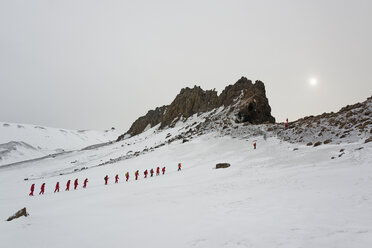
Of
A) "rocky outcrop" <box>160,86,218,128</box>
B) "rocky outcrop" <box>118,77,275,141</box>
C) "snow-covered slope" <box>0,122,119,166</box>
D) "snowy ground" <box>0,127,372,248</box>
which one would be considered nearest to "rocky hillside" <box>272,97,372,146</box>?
"snowy ground" <box>0,127,372,248</box>

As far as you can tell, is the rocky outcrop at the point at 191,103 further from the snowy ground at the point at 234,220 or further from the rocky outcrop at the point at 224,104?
the snowy ground at the point at 234,220

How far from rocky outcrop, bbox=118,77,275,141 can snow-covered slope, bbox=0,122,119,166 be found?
58.0 meters

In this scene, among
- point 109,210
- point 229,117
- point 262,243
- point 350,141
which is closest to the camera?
point 262,243

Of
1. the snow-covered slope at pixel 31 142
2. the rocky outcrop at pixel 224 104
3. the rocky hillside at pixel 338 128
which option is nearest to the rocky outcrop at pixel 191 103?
the rocky outcrop at pixel 224 104

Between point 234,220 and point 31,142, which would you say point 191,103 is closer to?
point 234,220

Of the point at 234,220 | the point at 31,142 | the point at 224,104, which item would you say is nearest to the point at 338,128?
the point at 234,220

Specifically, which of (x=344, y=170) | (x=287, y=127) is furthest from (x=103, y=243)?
(x=287, y=127)

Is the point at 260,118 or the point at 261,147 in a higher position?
the point at 260,118

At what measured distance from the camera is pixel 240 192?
10.7 meters

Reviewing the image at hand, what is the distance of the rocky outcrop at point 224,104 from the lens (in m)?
51.8

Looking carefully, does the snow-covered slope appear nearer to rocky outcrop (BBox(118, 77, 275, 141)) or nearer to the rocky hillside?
rocky outcrop (BBox(118, 77, 275, 141))

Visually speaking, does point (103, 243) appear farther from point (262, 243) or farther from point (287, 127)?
point (287, 127)

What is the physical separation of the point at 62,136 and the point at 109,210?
18900 cm

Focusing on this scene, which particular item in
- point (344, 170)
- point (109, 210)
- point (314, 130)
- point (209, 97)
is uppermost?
point (209, 97)
